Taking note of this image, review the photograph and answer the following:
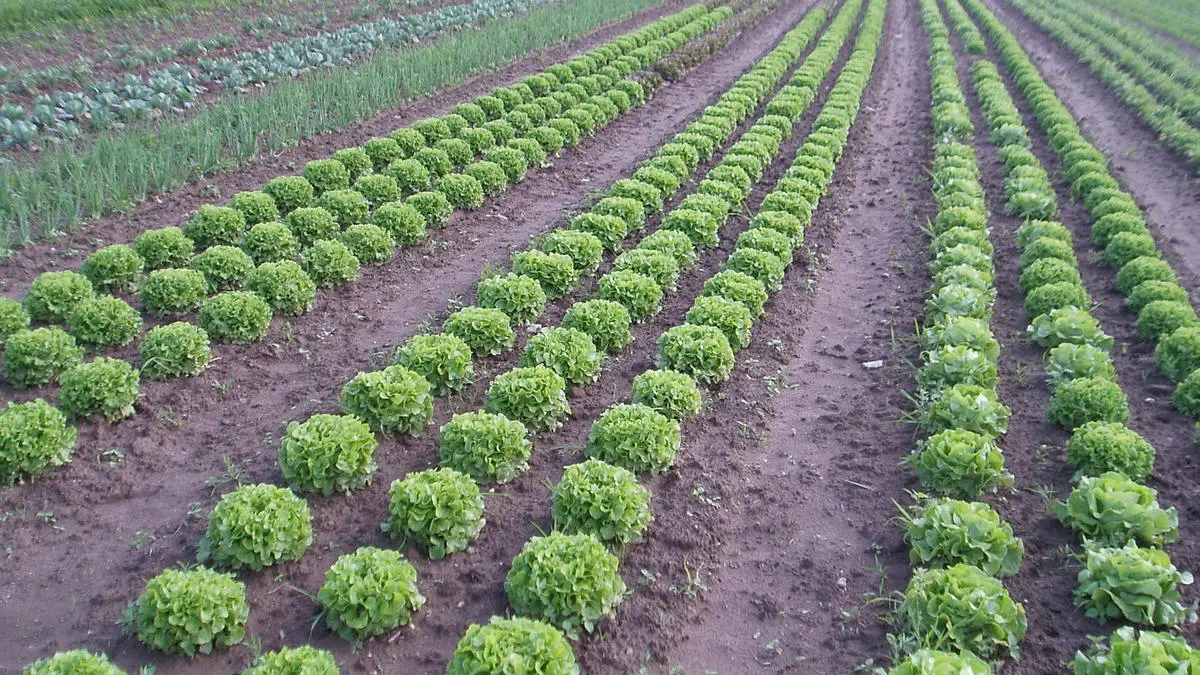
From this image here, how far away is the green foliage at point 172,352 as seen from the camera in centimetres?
934

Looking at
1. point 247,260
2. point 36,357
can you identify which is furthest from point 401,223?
point 36,357

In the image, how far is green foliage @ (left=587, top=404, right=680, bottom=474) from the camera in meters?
8.16

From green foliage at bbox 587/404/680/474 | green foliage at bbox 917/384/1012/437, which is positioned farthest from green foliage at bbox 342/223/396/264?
green foliage at bbox 917/384/1012/437

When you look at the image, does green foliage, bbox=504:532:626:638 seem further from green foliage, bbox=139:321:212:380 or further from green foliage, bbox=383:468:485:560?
green foliage, bbox=139:321:212:380

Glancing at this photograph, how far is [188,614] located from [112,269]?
672 cm

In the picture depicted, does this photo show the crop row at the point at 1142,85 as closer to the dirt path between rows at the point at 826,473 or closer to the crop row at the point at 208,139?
the dirt path between rows at the point at 826,473

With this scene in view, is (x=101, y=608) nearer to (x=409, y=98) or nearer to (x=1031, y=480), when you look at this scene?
(x=1031, y=480)

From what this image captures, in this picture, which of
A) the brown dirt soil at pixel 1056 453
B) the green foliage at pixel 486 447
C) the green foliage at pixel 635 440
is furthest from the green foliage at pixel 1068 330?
the green foliage at pixel 486 447

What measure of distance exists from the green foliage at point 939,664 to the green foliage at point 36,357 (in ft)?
29.7

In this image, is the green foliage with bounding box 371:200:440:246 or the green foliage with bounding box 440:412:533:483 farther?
the green foliage with bounding box 371:200:440:246

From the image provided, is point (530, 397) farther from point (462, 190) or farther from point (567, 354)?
point (462, 190)

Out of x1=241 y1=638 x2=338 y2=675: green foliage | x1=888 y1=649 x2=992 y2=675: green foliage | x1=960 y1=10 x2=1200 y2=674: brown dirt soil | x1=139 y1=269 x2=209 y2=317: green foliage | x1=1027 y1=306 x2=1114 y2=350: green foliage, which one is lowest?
x1=960 y1=10 x2=1200 y2=674: brown dirt soil

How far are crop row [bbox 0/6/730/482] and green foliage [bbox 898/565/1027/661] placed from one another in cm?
805

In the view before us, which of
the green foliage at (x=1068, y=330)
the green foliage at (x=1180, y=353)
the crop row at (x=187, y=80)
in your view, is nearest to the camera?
the green foliage at (x=1180, y=353)
